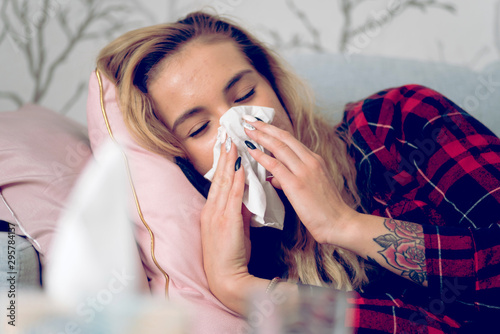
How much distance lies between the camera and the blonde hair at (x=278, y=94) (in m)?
0.96

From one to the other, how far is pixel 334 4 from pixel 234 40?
1045 mm

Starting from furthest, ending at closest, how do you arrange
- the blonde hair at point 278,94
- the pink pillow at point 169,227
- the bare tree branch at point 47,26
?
1. the bare tree branch at point 47,26
2. the blonde hair at point 278,94
3. the pink pillow at point 169,227

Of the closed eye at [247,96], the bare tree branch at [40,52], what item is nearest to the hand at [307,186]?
the closed eye at [247,96]

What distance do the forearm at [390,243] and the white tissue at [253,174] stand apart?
0.17 meters

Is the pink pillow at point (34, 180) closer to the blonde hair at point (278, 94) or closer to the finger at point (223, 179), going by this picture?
the blonde hair at point (278, 94)

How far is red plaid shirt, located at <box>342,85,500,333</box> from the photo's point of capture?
77 centimetres

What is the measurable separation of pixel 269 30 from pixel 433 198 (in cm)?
129

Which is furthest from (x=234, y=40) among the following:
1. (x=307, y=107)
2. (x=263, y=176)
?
(x=263, y=176)

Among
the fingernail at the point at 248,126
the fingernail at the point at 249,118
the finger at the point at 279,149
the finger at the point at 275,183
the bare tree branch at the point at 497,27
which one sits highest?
the bare tree branch at the point at 497,27

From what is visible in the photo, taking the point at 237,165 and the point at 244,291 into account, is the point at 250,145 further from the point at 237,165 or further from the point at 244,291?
the point at 244,291

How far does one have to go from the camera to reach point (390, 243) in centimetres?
81

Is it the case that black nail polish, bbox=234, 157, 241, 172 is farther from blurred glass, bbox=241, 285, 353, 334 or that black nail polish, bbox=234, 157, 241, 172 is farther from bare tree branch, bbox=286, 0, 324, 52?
bare tree branch, bbox=286, 0, 324, 52

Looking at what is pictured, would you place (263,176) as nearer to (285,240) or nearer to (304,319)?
(285,240)

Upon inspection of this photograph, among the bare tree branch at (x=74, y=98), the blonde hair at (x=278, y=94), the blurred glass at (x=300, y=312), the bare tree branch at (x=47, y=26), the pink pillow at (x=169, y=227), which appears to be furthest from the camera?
the bare tree branch at (x=74, y=98)
